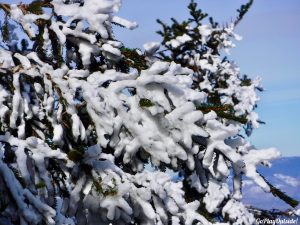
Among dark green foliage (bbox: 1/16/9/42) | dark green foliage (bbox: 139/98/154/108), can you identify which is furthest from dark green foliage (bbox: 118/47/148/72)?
dark green foliage (bbox: 1/16/9/42)

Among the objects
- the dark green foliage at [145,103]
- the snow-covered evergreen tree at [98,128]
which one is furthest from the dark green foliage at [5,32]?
the dark green foliage at [145,103]

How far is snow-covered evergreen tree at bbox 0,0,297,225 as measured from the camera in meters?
3.06

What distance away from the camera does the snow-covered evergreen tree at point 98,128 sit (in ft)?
10.1

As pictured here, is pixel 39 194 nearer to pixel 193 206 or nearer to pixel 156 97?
pixel 156 97

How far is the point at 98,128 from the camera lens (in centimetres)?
326

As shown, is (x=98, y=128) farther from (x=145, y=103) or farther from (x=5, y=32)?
(x=5, y=32)

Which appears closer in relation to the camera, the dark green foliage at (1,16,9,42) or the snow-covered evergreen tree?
the snow-covered evergreen tree

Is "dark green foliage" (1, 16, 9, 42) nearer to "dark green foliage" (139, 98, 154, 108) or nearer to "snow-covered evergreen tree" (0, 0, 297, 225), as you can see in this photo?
"snow-covered evergreen tree" (0, 0, 297, 225)

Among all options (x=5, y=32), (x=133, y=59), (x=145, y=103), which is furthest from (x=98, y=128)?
(x=5, y=32)

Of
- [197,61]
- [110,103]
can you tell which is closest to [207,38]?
[197,61]

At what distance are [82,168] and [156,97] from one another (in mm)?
688

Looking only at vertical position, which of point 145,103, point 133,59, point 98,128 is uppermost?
point 133,59

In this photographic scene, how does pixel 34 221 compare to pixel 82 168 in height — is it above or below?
below

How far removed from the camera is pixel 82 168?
3.29m
